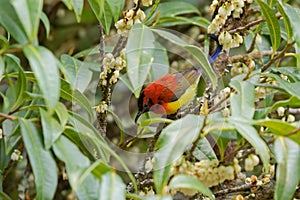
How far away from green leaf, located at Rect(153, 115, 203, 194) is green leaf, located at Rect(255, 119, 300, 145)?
0.34ft

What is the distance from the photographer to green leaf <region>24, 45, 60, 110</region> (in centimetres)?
81

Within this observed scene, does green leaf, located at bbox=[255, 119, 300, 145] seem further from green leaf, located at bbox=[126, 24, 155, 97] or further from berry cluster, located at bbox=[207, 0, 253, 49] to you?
berry cluster, located at bbox=[207, 0, 253, 49]

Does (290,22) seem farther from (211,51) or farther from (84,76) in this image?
(84,76)

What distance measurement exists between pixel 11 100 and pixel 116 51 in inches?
10.2

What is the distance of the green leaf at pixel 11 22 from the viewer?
0.87 metres

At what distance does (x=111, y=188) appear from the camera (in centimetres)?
81

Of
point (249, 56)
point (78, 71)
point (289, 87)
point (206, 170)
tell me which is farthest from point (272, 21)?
point (78, 71)

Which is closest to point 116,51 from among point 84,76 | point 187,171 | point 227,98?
point 84,76

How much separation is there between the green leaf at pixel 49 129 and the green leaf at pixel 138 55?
0.15 meters

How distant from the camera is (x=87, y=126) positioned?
1.01 m

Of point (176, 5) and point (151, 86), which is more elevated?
point (176, 5)

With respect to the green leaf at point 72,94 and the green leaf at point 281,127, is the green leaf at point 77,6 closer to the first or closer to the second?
the green leaf at point 72,94

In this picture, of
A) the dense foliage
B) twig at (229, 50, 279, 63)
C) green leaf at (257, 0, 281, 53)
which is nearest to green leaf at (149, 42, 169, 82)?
the dense foliage

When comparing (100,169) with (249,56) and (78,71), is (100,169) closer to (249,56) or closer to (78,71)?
(78,71)
